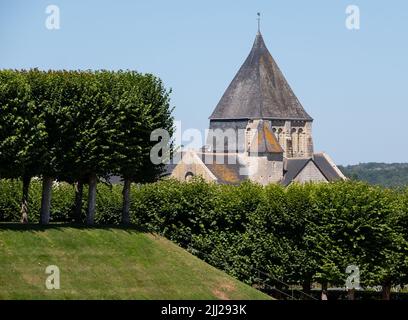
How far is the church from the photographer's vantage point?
5497 inches

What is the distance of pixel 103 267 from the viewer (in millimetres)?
56875

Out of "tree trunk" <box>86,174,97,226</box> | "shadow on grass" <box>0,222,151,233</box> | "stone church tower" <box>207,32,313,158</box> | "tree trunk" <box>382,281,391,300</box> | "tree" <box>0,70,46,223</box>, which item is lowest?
"tree trunk" <box>382,281,391,300</box>

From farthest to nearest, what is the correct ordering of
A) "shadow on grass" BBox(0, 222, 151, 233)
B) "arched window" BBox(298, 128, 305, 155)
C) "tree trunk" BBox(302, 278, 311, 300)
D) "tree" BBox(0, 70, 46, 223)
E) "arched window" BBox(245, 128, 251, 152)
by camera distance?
"arched window" BBox(298, 128, 305, 155) → "arched window" BBox(245, 128, 251, 152) → "tree trunk" BBox(302, 278, 311, 300) → "shadow on grass" BBox(0, 222, 151, 233) → "tree" BBox(0, 70, 46, 223)

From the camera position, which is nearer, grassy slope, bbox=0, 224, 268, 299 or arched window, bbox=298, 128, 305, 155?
grassy slope, bbox=0, 224, 268, 299

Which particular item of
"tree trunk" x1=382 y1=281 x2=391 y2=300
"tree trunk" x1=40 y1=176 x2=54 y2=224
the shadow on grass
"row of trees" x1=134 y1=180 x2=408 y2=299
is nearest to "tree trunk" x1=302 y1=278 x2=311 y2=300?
"row of trees" x1=134 y1=180 x2=408 y2=299

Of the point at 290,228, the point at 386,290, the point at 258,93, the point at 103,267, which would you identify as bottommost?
the point at 386,290

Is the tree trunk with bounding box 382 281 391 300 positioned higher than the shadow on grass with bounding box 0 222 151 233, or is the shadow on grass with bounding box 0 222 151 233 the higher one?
the shadow on grass with bounding box 0 222 151 233

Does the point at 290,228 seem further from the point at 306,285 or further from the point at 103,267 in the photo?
the point at 103,267

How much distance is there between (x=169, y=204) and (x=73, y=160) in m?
13.3

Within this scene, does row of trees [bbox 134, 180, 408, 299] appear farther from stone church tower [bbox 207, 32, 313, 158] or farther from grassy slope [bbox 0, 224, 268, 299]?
stone church tower [bbox 207, 32, 313, 158]

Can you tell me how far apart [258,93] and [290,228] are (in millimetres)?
82639

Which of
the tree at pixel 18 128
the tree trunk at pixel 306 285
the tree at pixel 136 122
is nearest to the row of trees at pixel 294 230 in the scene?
the tree trunk at pixel 306 285

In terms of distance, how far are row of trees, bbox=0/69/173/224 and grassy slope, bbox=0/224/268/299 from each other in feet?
11.9

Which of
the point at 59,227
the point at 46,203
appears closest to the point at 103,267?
the point at 59,227
